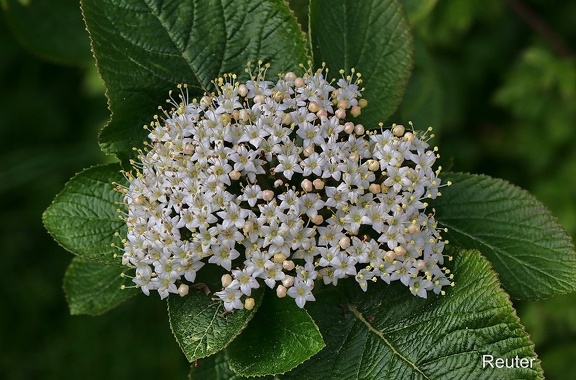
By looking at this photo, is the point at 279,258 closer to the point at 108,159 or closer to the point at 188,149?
the point at 188,149

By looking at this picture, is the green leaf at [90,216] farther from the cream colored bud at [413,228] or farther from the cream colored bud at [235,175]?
the cream colored bud at [413,228]

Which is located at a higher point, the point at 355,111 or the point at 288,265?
the point at 355,111

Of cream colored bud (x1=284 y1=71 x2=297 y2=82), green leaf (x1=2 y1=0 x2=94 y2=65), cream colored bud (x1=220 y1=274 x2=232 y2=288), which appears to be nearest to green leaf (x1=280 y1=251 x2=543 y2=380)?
cream colored bud (x1=220 y1=274 x2=232 y2=288)

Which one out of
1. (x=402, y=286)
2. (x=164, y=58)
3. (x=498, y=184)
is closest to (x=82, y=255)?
(x=164, y=58)

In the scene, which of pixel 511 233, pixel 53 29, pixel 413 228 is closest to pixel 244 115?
pixel 413 228

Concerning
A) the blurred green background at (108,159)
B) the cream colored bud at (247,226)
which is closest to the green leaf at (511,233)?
the cream colored bud at (247,226)

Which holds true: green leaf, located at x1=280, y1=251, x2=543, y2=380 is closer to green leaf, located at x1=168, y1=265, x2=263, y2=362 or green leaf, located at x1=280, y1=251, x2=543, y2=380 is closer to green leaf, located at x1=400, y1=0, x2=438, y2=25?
green leaf, located at x1=168, y1=265, x2=263, y2=362

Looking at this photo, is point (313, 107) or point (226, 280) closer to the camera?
point (226, 280)
